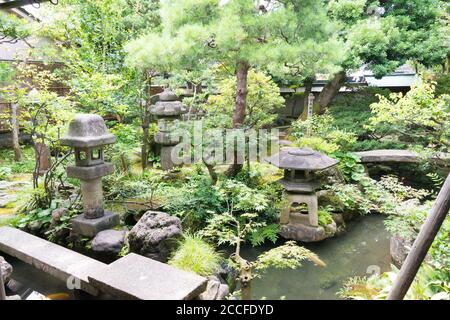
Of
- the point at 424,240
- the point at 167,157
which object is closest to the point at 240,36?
the point at 167,157

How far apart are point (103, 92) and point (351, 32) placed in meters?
6.84

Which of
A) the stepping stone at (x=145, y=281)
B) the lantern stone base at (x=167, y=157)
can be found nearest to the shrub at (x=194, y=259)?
the stepping stone at (x=145, y=281)

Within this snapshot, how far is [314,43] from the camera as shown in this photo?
19.5ft

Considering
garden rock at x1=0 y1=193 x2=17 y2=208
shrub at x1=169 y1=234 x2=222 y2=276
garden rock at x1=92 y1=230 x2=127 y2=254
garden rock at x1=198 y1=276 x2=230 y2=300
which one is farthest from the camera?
garden rock at x1=0 y1=193 x2=17 y2=208

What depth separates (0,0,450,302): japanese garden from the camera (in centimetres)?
406

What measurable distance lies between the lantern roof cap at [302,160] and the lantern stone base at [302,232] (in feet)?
3.53

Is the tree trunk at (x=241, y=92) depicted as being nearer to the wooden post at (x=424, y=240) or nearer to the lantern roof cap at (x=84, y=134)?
the lantern roof cap at (x=84, y=134)

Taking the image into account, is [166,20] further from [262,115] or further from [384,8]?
[384,8]

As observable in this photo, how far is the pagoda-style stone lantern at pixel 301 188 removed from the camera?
19.5 feet

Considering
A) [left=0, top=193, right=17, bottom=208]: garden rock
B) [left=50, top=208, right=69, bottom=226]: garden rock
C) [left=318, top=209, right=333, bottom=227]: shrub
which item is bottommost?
[left=318, top=209, right=333, bottom=227]: shrub

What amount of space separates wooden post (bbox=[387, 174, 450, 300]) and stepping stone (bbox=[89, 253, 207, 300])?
6.36 feet

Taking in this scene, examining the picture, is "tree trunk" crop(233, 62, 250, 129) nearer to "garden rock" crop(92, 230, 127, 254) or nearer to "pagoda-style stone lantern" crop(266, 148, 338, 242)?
"pagoda-style stone lantern" crop(266, 148, 338, 242)

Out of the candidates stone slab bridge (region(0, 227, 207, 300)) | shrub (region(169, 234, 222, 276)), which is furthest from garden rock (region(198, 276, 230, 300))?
shrub (region(169, 234, 222, 276))
